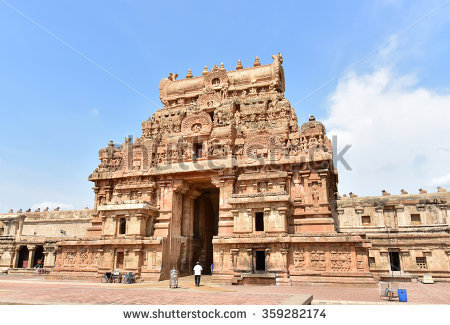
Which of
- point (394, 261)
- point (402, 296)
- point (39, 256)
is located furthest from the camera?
point (39, 256)

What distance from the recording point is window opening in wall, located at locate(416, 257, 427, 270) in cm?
2714

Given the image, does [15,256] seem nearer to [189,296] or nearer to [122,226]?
[122,226]

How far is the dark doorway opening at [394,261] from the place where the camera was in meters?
28.1

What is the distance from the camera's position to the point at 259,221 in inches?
893

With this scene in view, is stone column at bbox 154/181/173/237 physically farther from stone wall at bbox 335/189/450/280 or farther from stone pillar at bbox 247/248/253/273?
stone wall at bbox 335/189/450/280

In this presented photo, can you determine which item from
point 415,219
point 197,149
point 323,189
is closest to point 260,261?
point 323,189

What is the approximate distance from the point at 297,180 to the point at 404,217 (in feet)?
45.9

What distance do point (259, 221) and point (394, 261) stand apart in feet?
45.2

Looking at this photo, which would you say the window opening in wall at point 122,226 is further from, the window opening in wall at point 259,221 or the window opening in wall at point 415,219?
the window opening in wall at point 415,219

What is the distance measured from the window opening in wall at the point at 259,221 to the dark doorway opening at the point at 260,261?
1795 mm

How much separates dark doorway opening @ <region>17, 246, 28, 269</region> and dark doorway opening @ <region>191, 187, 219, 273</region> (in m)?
19.5

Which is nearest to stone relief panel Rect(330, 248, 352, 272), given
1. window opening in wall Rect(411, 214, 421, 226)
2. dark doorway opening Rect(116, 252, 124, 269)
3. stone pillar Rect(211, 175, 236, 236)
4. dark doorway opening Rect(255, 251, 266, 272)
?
dark doorway opening Rect(255, 251, 266, 272)

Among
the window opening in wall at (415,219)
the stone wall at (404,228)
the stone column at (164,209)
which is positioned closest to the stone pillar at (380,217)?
the stone wall at (404,228)
